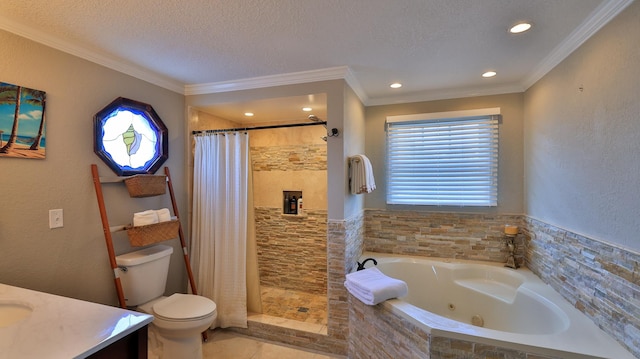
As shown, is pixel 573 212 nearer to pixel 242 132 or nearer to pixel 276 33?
pixel 276 33

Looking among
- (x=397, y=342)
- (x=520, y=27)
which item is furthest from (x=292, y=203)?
(x=520, y=27)

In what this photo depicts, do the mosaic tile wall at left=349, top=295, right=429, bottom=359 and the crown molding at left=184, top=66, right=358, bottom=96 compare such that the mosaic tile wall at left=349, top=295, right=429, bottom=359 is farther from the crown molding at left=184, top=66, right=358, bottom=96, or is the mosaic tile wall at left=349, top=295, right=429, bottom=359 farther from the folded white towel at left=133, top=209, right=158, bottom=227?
the crown molding at left=184, top=66, right=358, bottom=96

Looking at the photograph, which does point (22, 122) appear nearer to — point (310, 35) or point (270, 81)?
point (270, 81)

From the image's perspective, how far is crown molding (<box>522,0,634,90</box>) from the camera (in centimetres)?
143

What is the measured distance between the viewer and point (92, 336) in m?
1.02

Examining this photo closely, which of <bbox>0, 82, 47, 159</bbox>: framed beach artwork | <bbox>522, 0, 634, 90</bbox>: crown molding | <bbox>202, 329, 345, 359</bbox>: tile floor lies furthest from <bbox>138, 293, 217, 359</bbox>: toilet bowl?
<bbox>522, 0, 634, 90</bbox>: crown molding

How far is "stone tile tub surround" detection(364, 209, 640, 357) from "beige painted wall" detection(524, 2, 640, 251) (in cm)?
13

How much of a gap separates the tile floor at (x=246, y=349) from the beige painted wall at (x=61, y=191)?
90 cm

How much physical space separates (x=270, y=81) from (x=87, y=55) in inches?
51.8

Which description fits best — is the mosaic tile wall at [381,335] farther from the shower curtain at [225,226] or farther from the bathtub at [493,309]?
the shower curtain at [225,226]

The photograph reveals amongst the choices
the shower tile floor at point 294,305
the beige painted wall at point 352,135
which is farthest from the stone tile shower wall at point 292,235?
the beige painted wall at point 352,135

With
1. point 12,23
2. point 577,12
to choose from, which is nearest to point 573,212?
→ point 577,12

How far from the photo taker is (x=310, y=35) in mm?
1742

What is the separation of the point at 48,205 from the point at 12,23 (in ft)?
3.53
